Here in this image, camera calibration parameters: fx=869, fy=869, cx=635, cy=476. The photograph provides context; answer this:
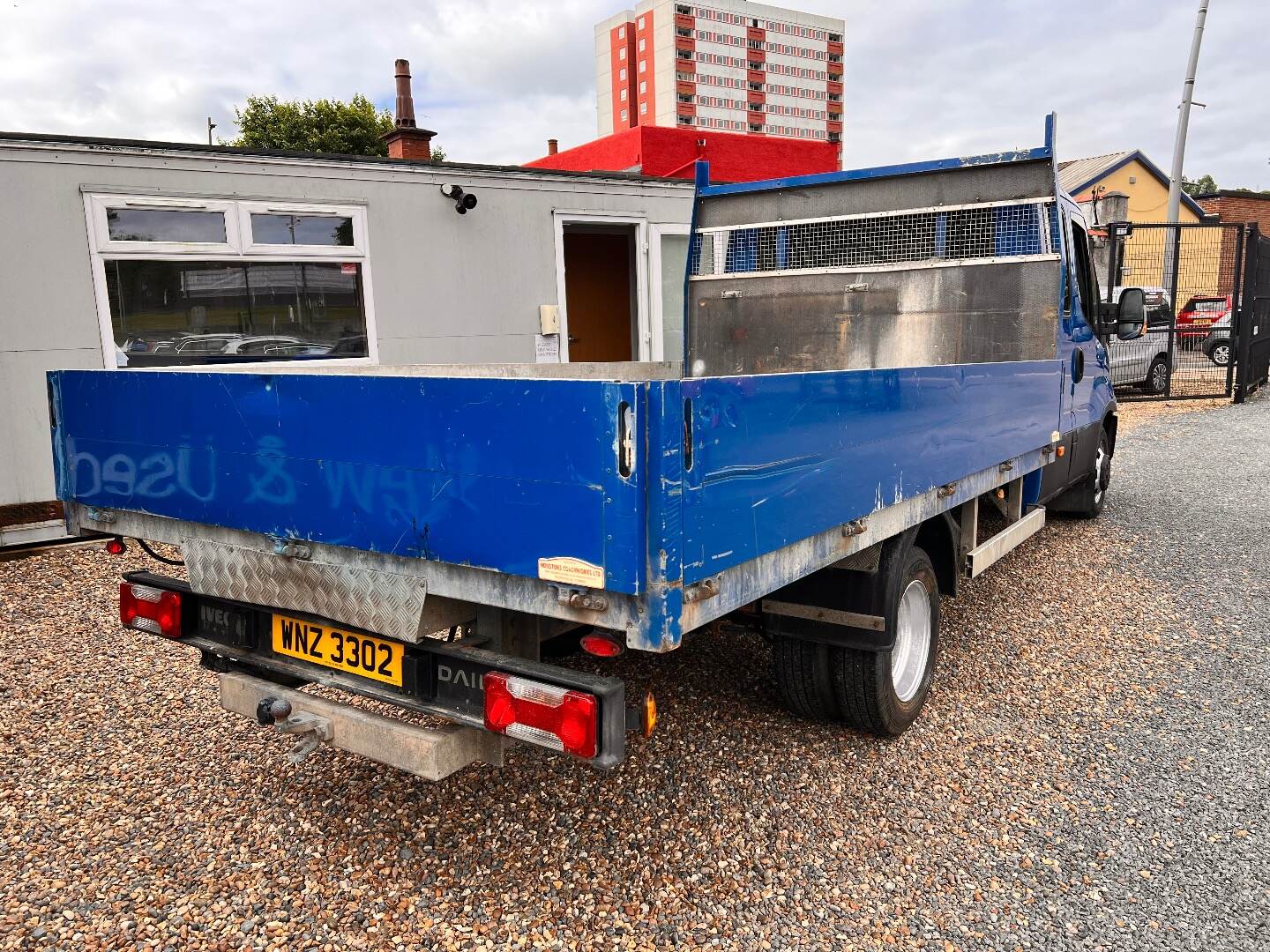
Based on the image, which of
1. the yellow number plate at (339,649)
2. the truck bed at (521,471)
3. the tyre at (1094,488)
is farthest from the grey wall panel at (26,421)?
the tyre at (1094,488)

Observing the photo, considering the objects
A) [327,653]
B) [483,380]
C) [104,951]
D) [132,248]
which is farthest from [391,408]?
[132,248]

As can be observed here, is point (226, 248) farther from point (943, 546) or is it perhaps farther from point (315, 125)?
point (315, 125)

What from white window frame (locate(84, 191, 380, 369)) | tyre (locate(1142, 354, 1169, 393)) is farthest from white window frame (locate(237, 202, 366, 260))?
tyre (locate(1142, 354, 1169, 393))

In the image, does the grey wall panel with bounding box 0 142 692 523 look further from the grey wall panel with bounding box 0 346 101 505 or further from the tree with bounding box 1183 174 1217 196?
the tree with bounding box 1183 174 1217 196

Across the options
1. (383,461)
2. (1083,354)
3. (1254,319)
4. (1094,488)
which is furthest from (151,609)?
(1254,319)

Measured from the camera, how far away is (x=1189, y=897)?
2508mm

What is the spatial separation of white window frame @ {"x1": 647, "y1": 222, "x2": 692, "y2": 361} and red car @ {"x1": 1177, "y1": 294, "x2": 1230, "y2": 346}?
13.2 m

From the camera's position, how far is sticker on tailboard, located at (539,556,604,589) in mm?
1938

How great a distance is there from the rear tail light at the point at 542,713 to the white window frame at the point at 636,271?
19.5 ft

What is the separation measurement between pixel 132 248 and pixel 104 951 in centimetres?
548

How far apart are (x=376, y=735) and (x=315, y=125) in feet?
126

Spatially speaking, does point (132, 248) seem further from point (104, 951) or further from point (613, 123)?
point (613, 123)

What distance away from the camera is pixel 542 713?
2217 mm

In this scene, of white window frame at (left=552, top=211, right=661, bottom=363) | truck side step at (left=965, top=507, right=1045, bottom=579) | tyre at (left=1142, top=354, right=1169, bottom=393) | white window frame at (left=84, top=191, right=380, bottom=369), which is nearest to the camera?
truck side step at (left=965, top=507, right=1045, bottom=579)
